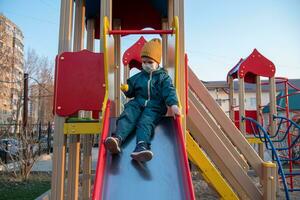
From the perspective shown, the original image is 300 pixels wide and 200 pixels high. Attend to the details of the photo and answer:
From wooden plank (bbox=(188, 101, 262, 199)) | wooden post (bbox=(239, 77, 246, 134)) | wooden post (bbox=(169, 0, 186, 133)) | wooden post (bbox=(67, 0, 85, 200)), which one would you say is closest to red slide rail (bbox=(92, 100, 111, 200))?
wooden post (bbox=(169, 0, 186, 133))

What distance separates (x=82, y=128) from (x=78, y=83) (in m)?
0.52

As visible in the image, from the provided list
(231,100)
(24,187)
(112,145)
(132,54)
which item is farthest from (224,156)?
(24,187)

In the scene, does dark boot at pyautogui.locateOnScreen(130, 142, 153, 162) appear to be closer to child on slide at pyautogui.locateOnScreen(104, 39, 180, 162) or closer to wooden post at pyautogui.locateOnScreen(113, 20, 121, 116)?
child on slide at pyautogui.locateOnScreen(104, 39, 180, 162)

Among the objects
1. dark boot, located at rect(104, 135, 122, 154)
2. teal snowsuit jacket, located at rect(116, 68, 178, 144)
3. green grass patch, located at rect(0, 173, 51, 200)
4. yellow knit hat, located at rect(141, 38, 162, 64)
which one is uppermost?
yellow knit hat, located at rect(141, 38, 162, 64)

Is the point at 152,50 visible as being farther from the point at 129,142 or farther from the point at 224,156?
the point at 224,156

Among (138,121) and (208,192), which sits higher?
(138,121)

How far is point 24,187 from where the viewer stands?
696 centimetres

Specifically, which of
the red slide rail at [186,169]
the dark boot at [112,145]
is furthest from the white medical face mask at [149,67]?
the dark boot at [112,145]

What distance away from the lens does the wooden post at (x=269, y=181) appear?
3.69 m

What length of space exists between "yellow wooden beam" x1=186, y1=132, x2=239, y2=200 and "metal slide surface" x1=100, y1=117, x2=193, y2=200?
757 millimetres

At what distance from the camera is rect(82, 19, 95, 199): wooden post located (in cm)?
498

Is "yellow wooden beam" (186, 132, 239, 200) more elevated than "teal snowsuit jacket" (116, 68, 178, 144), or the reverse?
"teal snowsuit jacket" (116, 68, 178, 144)

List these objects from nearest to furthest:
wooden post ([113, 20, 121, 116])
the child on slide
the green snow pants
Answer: the child on slide
the green snow pants
wooden post ([113, 20, 121, 116])

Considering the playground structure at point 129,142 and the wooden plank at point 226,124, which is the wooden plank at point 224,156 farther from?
the wooden plank at point 226,124
